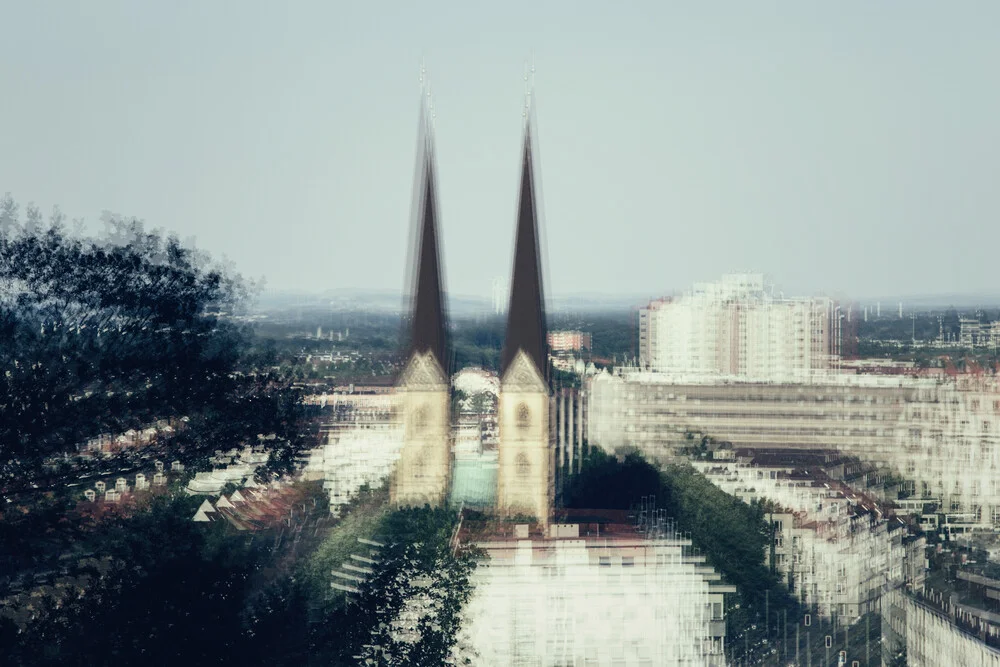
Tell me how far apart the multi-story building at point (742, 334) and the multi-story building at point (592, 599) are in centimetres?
1216

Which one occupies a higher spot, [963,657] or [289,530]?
[289,530]

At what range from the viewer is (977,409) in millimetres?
29156

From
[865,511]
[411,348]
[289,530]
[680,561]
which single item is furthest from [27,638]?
[865,511]

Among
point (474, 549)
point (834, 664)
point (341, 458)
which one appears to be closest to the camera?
point (474, 549)

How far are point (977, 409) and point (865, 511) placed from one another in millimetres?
8682

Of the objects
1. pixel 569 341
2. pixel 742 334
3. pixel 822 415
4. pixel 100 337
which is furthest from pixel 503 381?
pixel 100 337

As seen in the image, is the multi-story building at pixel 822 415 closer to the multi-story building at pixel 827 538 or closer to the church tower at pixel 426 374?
the multi-story building at pixel 827 538

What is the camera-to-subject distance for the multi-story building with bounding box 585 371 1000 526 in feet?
90.2

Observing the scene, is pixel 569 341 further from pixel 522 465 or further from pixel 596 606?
pixel 596 606

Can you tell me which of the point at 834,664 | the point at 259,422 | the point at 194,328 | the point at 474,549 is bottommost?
the point at 834,664

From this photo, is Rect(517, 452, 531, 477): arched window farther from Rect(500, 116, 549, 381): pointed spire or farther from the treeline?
Rect(500, 116, 549, 381): pointed spire

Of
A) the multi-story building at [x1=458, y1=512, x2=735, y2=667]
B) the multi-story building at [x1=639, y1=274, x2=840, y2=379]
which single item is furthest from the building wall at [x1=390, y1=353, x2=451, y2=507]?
the multi-story building at [x1=639, y1=274, x2=840, y2=379]

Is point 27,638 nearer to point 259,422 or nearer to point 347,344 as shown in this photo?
point 259,422

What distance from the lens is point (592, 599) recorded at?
53.5 feet
